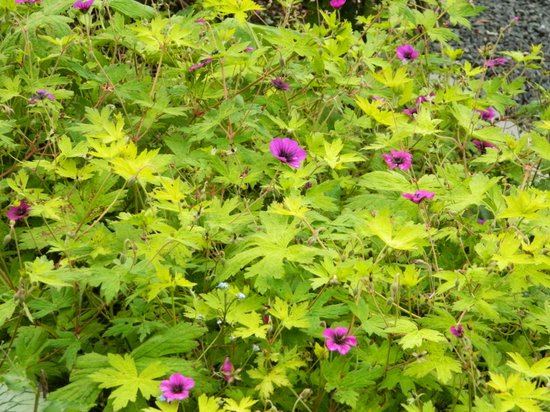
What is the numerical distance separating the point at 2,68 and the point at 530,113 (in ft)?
5.65

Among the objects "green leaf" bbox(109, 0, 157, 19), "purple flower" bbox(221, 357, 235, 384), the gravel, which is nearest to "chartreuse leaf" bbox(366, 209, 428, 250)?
"purple flower" bbox(221, 357, 235, 384)

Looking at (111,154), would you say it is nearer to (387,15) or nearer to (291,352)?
(291,352)

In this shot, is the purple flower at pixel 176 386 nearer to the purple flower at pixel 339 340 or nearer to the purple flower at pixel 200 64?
the purple flower at pixel 339 340

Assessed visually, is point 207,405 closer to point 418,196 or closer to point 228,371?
point 228,371

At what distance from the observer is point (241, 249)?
69.0 inches

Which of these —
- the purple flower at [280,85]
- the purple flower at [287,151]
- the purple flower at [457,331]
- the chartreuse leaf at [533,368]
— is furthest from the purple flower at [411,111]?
the chartreuse leaf at [533,368]

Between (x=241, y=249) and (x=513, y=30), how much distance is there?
14.9 ft

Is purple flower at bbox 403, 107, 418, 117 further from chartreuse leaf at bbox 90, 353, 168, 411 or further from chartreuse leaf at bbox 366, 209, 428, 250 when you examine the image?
chartreuse leaf at bbox 90, 353, 168, 411

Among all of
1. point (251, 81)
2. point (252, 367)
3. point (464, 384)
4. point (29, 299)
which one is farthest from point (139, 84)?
point (464, 384)

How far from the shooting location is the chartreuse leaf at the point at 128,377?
1469 millimetres

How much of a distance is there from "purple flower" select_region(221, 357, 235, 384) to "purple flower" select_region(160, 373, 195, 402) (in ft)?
0.28

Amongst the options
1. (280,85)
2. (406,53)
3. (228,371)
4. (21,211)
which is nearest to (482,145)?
(406,53)

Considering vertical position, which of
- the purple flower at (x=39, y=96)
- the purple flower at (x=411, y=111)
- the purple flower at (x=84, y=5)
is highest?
the purple flower at (x=84, y=5)

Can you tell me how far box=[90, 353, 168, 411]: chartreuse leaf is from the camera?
147 centimetres
